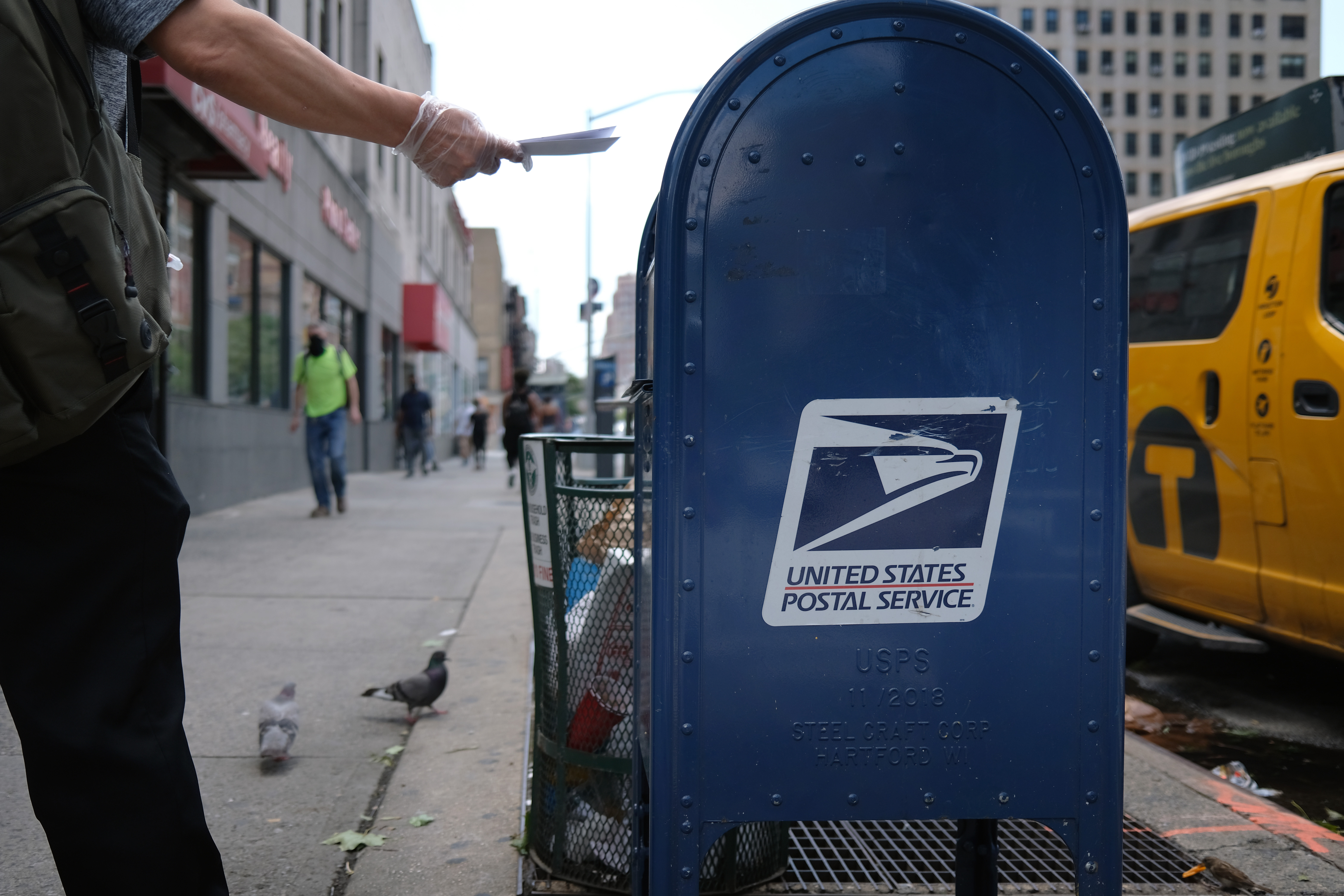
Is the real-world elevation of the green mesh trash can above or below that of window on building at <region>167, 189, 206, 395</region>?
below

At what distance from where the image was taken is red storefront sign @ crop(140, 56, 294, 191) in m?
8.13

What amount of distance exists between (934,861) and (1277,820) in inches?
44.8

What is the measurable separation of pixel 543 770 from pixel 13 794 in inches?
62.8

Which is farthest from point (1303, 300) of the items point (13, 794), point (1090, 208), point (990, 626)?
point (13, 794)

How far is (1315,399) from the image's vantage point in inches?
163

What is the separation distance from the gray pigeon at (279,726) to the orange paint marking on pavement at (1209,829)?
2726 mm

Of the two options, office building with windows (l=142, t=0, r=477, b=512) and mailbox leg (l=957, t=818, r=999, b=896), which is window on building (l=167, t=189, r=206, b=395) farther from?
mailbox leg (l=957, t=818, r=999, b=896)

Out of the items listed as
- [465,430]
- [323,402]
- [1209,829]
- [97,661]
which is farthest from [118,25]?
[465,430]

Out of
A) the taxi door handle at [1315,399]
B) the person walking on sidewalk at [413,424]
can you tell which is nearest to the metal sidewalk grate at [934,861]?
the taxi door handle at [1315,399]

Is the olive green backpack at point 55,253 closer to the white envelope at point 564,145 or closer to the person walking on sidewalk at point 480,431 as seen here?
the white envelope at point 564,145

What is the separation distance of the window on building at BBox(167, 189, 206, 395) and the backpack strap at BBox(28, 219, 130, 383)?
9.56 meters

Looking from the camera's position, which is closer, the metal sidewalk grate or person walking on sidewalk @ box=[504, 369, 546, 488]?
the metal sidewalk grate

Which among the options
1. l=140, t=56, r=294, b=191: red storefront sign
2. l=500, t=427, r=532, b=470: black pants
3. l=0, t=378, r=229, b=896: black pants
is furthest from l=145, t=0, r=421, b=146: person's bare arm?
l=500, t=427, r=532, b=470: black pants

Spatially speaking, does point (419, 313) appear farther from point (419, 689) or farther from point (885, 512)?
point (885, 512)
